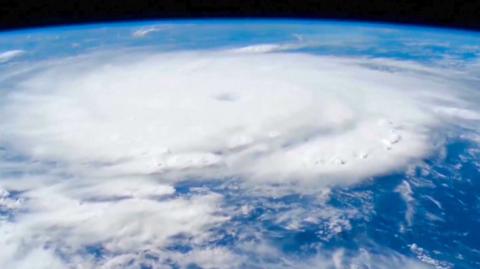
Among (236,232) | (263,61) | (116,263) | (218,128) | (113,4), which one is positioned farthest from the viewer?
(263,61)

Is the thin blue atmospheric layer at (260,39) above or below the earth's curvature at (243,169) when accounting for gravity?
above

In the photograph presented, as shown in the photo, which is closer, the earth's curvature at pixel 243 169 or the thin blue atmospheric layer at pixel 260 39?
the earth's curvature at pixel 243 169

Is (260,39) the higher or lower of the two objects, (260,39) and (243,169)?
the higher

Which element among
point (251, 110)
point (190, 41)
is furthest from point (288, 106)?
point (190, 41)

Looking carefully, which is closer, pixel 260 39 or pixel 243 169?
pixel 243 169

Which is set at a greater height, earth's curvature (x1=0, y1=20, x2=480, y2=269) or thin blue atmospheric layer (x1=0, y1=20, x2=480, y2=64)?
thin blue atmospheric layer (x1=0, y1=20, x2=480, y2=64)

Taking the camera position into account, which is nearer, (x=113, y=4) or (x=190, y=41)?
(x=113, y=4)

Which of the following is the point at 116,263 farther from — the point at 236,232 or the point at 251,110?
the point at 251,110

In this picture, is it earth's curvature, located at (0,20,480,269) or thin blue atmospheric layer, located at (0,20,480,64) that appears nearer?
earth's curvature, located at (0,20,480,269)
